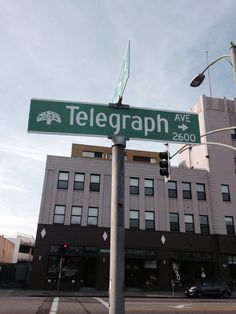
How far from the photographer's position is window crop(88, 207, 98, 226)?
106ft

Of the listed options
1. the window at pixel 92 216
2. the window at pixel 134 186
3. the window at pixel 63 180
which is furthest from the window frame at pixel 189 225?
the window at pixel 63 180

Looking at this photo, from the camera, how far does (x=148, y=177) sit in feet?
116

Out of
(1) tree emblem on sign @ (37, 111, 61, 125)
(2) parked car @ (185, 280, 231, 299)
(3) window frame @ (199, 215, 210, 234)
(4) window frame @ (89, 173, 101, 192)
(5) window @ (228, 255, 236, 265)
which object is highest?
(4) window frame @ (89, 173, 101, 192)

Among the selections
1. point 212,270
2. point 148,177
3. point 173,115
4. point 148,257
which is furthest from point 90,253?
point 173,115

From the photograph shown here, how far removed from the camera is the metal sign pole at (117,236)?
3.64 meters

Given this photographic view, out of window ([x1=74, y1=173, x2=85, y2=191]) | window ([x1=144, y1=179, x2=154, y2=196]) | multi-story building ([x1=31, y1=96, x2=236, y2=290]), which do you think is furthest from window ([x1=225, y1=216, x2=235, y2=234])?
window ([x1=74, y1=173, x2=85, y2=191])

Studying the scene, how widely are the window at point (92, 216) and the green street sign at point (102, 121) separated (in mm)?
28461

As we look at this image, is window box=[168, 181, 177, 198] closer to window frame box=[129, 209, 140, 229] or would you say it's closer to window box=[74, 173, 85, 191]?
window frame box=[129, 209, 140, 229]

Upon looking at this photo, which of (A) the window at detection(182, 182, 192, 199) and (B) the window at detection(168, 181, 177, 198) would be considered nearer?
(B) the window at detection(168, 181, 177, 198)

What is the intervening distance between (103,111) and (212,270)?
3212 centimetres

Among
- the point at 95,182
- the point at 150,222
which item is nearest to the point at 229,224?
the point at 150,222

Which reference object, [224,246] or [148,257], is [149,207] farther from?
[224,246]

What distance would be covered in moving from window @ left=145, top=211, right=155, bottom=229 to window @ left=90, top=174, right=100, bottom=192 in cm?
562

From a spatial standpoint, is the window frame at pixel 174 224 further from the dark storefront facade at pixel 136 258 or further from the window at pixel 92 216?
the window at pixel 92 216
